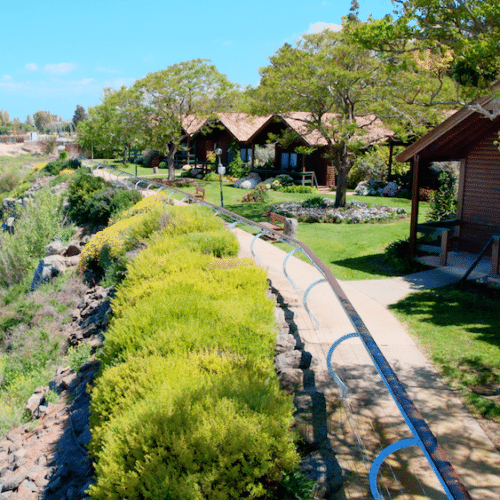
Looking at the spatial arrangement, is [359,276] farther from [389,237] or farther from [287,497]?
[287,497]

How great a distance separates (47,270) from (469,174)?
13.0 m

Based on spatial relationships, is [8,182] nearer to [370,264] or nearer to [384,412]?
[370,264]

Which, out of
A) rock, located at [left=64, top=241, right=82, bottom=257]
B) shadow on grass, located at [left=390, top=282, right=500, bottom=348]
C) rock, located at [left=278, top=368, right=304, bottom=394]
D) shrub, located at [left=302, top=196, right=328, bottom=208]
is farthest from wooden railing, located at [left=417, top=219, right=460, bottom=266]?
rock, located at [left=64, top=241, right=82, bottom=257]

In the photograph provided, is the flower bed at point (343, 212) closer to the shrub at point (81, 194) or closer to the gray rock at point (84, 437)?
the shrub at point (81, 194)

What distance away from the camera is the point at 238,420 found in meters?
3.66

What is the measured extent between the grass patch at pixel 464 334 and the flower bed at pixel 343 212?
32.6ft

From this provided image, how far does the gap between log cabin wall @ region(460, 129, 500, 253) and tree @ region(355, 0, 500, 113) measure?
2.27 m

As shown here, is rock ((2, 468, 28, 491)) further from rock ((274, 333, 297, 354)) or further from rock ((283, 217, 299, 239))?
rock ((283, 217, 299, 239))

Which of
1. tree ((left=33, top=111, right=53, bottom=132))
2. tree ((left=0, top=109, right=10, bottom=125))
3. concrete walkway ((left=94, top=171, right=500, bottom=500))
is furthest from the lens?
tree ((left=33, top=111, right=53, bottom=132))

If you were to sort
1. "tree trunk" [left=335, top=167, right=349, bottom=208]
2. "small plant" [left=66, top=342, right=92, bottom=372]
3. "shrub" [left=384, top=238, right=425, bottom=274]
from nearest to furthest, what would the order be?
"small plant" [left=66, top=342, right=92, bottom=372] < "shrub" [left=384, top=238, right=425, bottom=274] < "tree trunk" [left=335, top=167, right=349, bottom=208]

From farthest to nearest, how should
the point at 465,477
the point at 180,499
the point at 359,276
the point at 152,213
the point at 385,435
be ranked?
the point at 359,276, the point at 152,213, the point at 385,435, the point at 465,477, the point at 180,499

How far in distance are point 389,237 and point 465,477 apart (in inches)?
506

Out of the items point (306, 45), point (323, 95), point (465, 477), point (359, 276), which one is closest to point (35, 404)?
point (465, 477)

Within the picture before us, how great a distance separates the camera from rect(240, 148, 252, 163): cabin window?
129 feet
